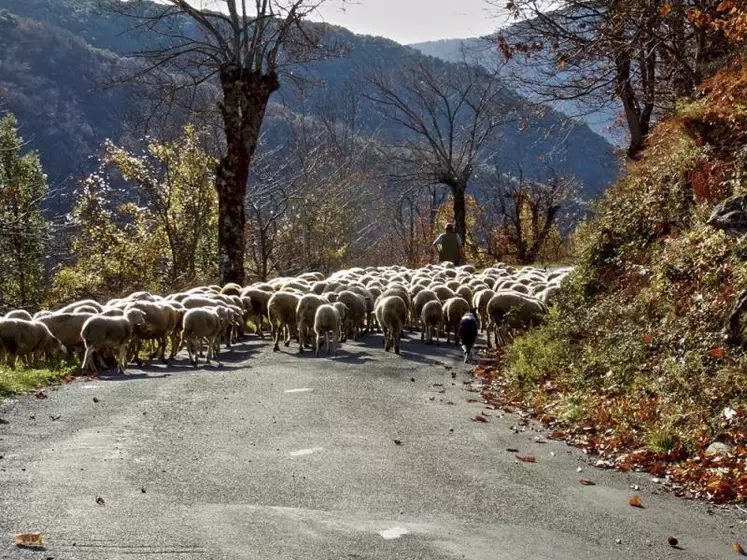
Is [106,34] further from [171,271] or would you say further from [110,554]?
[110,554]

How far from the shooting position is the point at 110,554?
5.40 m

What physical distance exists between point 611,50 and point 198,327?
9434 mm

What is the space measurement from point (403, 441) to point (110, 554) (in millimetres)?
4199

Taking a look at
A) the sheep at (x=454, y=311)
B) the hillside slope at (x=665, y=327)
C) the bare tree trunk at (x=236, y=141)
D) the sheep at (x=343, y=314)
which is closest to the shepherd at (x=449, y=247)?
the bare tree trunk at (x=236, y=141)

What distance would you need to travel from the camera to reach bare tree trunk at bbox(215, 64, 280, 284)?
2209cm

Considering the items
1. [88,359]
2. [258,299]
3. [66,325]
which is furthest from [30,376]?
[258,299]

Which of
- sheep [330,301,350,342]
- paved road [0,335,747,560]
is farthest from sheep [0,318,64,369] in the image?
sheep [330,301,350,342]

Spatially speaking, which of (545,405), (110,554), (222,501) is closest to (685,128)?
(545,405)

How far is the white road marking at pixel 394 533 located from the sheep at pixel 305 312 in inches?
412

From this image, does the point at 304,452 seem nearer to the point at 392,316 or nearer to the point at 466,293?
the point at 392,316

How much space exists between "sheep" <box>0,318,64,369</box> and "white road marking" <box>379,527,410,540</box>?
377 inches

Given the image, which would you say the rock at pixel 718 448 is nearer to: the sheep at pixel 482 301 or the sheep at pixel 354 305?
the sheep at pixel 482 301

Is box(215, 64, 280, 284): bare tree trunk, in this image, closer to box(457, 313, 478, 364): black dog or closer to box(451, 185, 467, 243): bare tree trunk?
box(457, 313, 478, 364): black dog

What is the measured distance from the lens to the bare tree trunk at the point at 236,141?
22.1 metres
